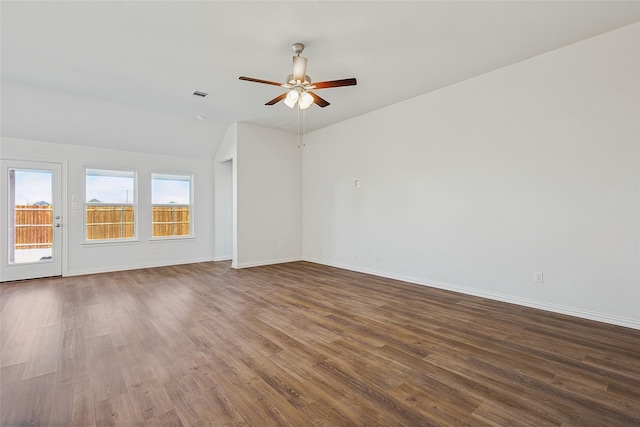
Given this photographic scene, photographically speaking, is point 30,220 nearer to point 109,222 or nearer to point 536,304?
point 109,222

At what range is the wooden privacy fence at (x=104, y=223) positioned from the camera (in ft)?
16.8

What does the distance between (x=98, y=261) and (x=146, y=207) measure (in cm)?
133

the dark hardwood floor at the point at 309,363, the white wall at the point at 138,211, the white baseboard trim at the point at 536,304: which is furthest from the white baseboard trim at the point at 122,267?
the white baseboard trim at the point at 536,304

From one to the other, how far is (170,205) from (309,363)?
18.1 feet

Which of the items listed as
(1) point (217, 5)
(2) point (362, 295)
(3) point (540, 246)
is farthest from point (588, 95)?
(1) point (217, 5)

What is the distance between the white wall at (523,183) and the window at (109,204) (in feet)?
15.9

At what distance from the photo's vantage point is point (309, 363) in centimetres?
234

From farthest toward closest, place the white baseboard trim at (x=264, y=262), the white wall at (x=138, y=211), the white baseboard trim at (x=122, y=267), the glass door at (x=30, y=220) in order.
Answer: the white baseboard trim at (x=264, y=262)
the white baseboard trim at (x=122, y=267)
the white wall at (x=138, y=211)
the glass door at (x=30, y=220)

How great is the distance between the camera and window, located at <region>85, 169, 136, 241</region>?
5.71 meters

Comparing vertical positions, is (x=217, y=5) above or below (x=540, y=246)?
above

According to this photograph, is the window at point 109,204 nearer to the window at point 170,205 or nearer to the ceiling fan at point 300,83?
the window at point 170,205

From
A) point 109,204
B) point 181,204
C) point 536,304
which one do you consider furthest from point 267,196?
point 536,304

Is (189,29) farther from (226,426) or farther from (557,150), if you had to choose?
(557,150)

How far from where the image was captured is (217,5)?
268 centimetres
